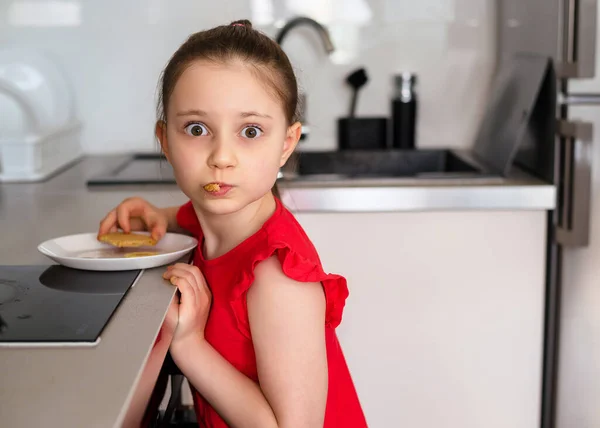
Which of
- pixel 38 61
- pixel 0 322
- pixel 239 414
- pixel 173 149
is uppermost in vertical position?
pixel 38 61

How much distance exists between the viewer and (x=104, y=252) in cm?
122

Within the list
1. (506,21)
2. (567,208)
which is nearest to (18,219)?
(567,208)

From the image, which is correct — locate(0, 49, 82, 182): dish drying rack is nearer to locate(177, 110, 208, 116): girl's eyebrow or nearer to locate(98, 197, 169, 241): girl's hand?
locate(98, 197, 169, 241): girl's hand

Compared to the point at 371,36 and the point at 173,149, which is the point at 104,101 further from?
the point at 173,149

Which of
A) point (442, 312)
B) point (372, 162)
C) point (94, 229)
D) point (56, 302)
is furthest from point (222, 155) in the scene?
point (372, 162)

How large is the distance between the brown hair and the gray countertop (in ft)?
0.87

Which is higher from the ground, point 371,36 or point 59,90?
point 371,36

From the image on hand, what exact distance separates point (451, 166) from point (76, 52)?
1064 millimetres

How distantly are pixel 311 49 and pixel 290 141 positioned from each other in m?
1.21

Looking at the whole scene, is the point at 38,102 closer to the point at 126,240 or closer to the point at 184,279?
the point at 126,240

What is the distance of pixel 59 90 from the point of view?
7.16ft

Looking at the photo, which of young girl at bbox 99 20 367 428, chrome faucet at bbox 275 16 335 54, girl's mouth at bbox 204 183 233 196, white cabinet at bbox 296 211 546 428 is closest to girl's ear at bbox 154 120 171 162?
young girl at bbox 99 20 367 428

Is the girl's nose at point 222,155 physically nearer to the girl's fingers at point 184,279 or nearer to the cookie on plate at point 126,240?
the girl's fingers at point 184,279

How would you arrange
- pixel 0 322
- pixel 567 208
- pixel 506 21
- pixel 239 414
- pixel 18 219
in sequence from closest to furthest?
pixel 0 322 < pixel 239 414 < pixel 18 219 < pixel 567 208 < pixel 506 21
